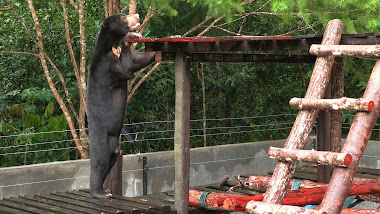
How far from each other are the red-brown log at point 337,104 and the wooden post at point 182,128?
1.32m

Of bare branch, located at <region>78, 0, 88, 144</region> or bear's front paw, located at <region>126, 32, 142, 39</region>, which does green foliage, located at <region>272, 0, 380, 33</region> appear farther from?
bare branch, located at <region>78, 0, 88, 144</region>

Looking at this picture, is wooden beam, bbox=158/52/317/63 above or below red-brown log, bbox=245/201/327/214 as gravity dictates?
above

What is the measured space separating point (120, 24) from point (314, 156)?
2.10 m

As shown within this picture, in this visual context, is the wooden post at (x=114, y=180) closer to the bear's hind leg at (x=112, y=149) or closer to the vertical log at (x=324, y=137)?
the bear's hind leg at (x=112, y=149)

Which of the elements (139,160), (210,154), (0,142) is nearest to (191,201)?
(139,160)

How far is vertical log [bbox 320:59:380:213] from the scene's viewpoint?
11.9 feet

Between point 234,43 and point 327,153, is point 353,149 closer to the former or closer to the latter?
point 327,153

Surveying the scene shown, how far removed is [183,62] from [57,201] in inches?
61.8

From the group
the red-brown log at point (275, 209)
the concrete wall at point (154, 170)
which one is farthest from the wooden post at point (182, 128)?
the concrete wall at point (154, 170)

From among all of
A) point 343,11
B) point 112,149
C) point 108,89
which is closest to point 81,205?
point 112,149

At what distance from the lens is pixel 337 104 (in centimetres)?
386

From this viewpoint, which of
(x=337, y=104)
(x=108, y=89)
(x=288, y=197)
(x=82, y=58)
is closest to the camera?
(x=337, y=104)

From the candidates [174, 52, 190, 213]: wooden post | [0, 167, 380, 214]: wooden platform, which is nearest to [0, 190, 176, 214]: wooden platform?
[0, 167, 380, 214]: wooden platform

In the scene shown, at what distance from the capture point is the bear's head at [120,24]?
16.9ft
